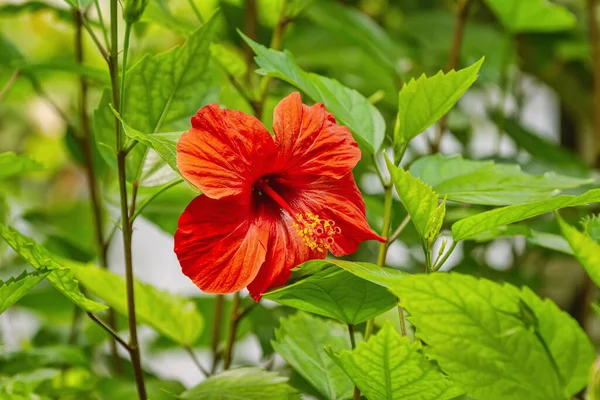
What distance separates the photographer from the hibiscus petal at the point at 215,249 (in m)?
0.39

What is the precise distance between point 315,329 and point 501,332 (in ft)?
0.70

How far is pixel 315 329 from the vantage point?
529 millimetres

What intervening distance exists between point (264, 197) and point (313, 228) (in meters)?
0.04

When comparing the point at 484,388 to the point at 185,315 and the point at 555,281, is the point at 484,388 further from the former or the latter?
the point at 555,281

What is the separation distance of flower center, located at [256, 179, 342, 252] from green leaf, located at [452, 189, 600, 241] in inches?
2.8

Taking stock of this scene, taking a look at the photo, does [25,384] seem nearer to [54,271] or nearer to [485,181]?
[54,271]

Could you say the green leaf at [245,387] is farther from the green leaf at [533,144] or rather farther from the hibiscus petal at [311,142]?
the green leaf at [533,144]

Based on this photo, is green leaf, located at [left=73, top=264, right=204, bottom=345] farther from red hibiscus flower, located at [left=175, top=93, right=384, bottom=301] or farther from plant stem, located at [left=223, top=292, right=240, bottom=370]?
red hibiscus flower, located at [left=175, top=93, right=384, bottom=301]

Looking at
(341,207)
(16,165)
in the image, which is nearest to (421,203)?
(341,207)

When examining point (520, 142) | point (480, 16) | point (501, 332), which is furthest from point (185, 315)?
point (480, 16)

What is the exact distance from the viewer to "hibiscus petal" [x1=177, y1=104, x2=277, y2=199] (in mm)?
384

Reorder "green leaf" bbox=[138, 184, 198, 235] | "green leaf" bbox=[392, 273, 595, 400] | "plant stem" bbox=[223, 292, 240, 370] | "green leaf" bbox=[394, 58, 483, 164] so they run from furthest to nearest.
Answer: "green leaf" bbox=[138, 184, 198, 235] < "plant stem" bbox=[223, 292, 240, 370] < "green leaf" bbox=[394, 58, 483, 164] < "green leaf" bbox=[392, 273, 595, 400]

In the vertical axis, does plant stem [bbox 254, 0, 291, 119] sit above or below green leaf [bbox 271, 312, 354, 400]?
above

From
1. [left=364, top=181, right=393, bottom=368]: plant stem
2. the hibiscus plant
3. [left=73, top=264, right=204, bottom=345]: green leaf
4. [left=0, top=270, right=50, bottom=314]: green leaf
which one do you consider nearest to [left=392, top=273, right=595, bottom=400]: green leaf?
the hibiscus plant
